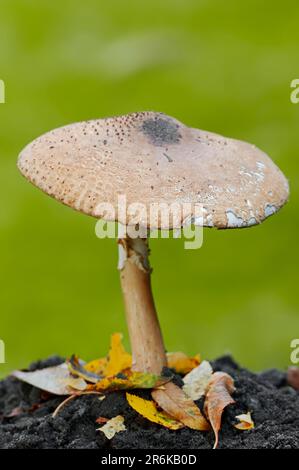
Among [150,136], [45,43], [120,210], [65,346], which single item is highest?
[45,43]

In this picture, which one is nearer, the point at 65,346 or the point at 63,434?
the point at 63,434

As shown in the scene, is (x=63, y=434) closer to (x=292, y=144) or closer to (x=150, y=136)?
(x=150, y=136)

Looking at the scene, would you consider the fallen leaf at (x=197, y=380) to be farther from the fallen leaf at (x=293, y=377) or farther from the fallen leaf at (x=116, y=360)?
the fallen leaf at (x=293, y=377)

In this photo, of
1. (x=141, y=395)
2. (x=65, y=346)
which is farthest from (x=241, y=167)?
(x=65, y=346)

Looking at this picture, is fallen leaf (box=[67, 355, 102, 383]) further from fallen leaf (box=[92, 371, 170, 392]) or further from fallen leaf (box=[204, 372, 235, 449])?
fallen leaf (box=[204, 372, 235, 449])

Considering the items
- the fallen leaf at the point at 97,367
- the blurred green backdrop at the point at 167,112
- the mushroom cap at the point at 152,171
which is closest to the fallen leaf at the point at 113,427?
the fallen leaf at the point at 97,367
